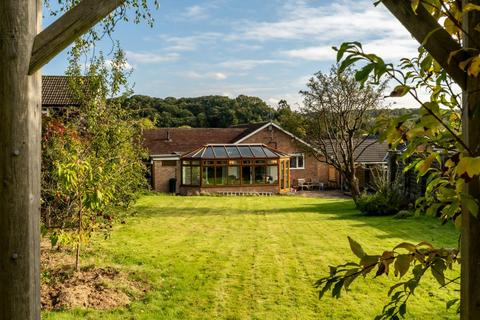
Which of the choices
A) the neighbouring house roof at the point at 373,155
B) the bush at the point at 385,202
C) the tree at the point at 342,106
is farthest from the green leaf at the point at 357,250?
the neighbouring house roof at the point at 373,155

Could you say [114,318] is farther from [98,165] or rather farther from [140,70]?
[140,70]

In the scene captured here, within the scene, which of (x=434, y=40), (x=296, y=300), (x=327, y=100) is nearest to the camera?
(x=434, y=40)

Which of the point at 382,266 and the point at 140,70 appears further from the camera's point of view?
the point at 140,70

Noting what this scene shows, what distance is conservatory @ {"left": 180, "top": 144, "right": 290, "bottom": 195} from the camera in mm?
27531

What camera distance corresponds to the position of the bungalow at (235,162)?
27.7m

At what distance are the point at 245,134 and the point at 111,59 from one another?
25.7 metres

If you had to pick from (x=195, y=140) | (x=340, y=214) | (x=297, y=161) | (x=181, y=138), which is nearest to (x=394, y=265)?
(x=340, y=214)

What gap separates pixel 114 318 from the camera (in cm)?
592

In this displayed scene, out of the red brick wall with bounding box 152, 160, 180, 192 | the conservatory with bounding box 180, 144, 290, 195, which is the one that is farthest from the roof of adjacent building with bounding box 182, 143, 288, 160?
the red brick wall with bounding box 152, 160, 180, 192

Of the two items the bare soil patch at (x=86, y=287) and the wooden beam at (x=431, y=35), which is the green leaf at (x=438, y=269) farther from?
the bare soil patch at (x=86, y=287)

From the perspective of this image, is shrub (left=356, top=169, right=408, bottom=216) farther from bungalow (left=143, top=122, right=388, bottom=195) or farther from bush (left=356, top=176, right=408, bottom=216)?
bungalow (left=143, top=122, right=388, bottom=195)

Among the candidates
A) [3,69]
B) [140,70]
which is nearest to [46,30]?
[3,69]

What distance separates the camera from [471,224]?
1.28 meters

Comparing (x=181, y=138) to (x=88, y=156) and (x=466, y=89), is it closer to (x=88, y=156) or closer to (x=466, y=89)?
(x=88, y=156)
